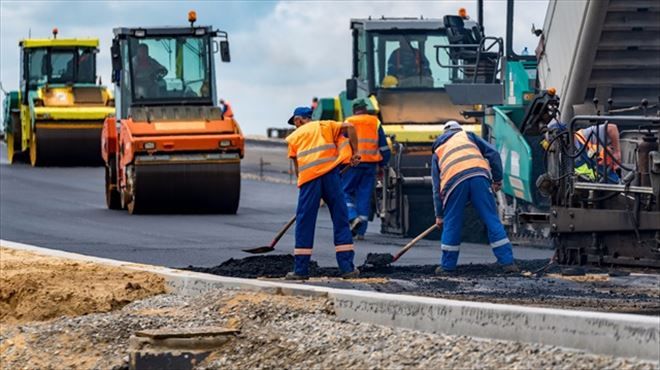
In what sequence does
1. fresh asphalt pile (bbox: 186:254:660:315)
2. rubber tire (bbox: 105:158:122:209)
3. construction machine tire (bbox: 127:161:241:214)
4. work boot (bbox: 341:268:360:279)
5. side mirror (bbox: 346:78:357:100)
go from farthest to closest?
1. rubber tire (bbox: 105:158:122:209)
2. construction machine tire (bbox: 127:161:241:214)
3. side mirror (bbox: 346:78:357:100)
4. work boot (bbox: 341:268:360:279)
5. fresh asphalt pile (bbox: 186:254:660:315)

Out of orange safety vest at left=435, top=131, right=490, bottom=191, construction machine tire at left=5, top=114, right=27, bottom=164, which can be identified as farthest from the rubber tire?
construction machine tire at left=5, top=114, right=27, bottom=164

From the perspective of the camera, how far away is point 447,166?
14.1 m

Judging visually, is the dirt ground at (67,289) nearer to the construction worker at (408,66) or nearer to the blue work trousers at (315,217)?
the blue work trousers at (315,217)

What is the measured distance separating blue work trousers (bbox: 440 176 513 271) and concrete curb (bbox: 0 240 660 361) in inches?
140

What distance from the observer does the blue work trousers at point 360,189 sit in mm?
18453

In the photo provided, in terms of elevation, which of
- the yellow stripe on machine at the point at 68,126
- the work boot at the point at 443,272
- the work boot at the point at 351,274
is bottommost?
the work boot at the point at 443,272

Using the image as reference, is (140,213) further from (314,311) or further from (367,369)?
(367,369)

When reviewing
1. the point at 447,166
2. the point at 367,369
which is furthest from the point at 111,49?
the point at 367,369

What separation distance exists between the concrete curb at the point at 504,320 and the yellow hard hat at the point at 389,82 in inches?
439

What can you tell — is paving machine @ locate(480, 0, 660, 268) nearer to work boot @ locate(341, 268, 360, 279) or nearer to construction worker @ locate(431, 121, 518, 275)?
construction worker @ locate(431, 121, 518, 275)

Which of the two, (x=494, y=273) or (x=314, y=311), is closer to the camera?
(x=314, y=311)

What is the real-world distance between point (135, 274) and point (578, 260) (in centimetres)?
346

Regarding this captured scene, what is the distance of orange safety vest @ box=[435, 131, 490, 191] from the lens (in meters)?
14.0

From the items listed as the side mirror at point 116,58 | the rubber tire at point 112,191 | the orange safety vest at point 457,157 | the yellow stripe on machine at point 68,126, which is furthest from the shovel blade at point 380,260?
the yellow stripe on machine at point 68,126
